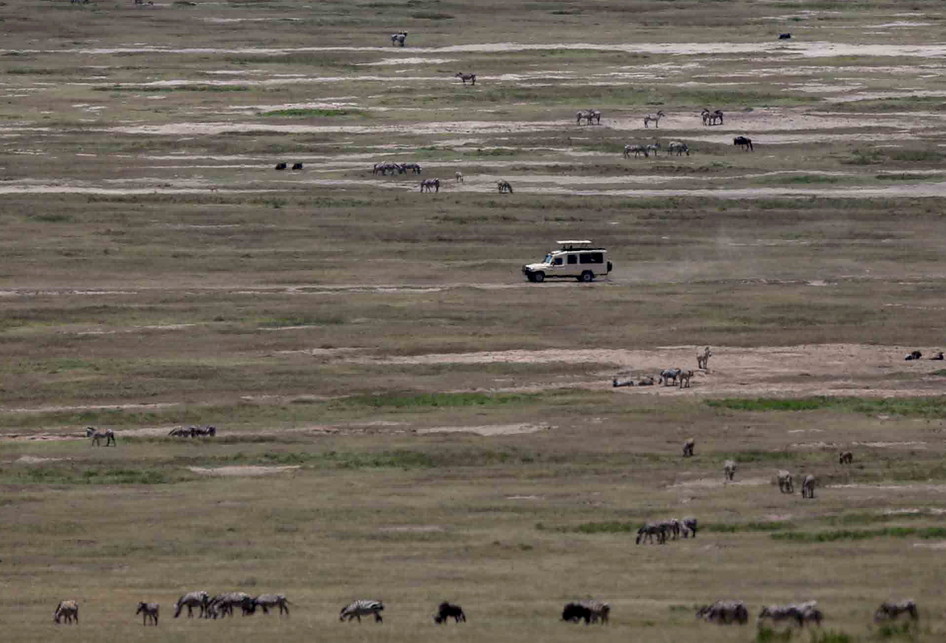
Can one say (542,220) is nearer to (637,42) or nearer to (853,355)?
(853,355)

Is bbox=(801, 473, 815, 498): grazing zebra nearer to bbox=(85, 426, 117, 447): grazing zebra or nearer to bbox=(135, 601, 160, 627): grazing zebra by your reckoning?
bbox=(135, 601, 160, 627): grazing zebra

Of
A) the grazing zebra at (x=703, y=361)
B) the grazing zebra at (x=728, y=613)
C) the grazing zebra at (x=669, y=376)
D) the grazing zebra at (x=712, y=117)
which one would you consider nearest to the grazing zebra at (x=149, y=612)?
the grazing zebra at (x=728, y=613)

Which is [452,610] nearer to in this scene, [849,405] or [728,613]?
[728,613]

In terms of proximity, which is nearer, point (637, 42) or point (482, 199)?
point (482, 199)

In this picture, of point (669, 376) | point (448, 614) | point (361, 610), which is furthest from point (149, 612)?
point (669, 376)

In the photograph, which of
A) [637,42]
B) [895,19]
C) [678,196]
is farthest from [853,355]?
[895,19]

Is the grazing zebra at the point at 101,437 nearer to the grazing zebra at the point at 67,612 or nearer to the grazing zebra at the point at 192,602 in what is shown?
the grazing zebra at the point at 192,602

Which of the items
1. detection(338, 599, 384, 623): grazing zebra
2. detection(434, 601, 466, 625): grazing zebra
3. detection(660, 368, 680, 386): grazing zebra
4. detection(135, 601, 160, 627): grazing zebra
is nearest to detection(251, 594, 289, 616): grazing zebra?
detection(338, 599, 384, 623): grazing zebra
